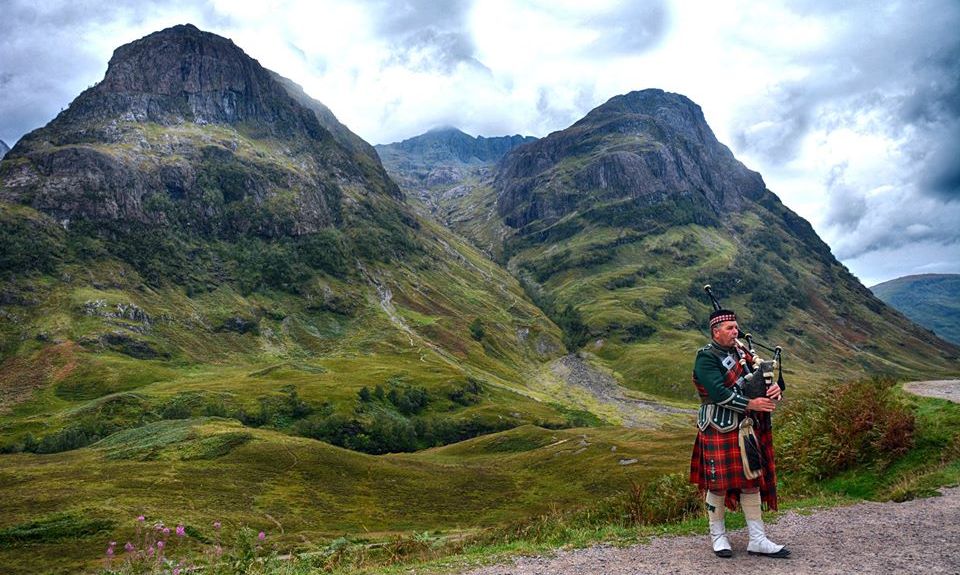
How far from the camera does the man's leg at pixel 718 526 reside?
12.4 meters

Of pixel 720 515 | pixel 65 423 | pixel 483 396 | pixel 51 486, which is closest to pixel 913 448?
pixel 720 515

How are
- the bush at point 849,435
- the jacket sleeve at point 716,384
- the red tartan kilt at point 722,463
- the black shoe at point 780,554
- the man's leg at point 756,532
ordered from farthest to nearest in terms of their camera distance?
the bush at point 849,435 → the red tartan kilt at point 722,463 → the jacket sleeve at point 716,384 → the man's leg at point 756,532 → the black shoe at point 780,554

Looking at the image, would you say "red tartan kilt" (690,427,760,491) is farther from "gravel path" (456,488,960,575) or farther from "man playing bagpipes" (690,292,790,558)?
"gravel path" (456,488,960,575)

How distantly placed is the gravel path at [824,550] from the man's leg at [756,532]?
213 mm

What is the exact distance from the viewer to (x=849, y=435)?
814 inches

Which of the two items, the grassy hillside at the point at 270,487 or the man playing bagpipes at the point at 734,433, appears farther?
the grassy hillside at the point at 270,487

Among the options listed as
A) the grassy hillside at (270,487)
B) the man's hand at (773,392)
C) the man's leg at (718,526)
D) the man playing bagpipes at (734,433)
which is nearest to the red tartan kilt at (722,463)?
the man playing bagpipes at (734,433)

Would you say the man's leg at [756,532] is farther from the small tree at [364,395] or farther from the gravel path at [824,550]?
the small tree at [364,395]

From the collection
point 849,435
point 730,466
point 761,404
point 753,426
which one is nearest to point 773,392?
point 761,404

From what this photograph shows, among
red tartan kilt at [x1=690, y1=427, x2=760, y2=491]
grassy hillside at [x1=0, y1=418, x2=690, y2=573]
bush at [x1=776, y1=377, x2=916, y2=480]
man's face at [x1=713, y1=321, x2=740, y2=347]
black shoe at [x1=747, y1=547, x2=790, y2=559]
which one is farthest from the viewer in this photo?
grassy hillside at [x1=0, y1=418, x2=690, y2=573]

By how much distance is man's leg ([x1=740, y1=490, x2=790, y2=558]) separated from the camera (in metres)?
12.1

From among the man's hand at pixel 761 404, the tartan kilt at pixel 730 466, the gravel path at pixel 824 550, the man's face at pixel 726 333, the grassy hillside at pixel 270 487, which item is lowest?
the grassy hillside at pixel 270 487

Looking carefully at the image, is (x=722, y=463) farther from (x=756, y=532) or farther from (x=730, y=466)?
(x=756, y=532)

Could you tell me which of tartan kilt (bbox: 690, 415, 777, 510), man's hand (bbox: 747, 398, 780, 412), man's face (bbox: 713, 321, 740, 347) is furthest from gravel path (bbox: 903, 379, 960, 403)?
man's face (bbox: 713, 321, 740, 347)
